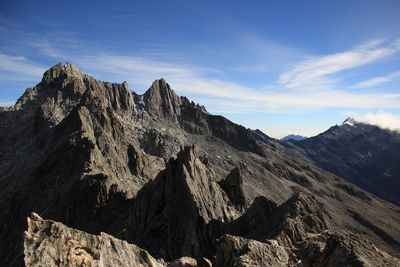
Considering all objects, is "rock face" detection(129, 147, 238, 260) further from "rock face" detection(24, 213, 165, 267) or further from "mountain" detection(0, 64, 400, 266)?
"rock face" detection(24, 213, 165, 267)

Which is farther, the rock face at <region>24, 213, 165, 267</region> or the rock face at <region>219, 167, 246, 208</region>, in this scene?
the rock face at <region>219, 167, 246, 208</region>

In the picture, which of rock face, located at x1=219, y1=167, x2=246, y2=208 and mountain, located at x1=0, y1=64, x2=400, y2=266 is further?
rock face, located at x1=219, y1=167, x2=246, y2=208

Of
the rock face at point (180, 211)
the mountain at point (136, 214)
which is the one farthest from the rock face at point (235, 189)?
the rock face at point (180, 211)

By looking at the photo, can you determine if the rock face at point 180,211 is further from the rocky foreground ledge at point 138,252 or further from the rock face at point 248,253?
the rocky foreground ledge at point 138,252

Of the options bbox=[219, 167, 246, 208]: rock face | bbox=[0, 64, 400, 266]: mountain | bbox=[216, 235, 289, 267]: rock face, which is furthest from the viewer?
bbox=[219, 167, 246, 208]: rock face

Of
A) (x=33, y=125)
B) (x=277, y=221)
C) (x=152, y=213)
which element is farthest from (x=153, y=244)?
(x=33, y=125)

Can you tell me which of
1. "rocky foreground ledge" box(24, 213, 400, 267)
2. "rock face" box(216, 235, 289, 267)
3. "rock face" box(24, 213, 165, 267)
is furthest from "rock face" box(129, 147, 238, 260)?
"rock face" box(24, 213, 165, 267)

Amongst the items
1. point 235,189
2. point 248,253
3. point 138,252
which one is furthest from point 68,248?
point 235,189

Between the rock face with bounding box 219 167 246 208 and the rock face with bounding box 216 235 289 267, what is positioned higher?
the rock face with bounding box 219 167 246 208

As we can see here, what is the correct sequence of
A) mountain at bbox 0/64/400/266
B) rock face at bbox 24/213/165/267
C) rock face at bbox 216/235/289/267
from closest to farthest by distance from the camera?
rock face at bbox 24/213/165/267 → mountain at bbox 0/64/400/266 → rock face at bbox 216/235/289/267

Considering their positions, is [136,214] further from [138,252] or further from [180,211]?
[138,252]

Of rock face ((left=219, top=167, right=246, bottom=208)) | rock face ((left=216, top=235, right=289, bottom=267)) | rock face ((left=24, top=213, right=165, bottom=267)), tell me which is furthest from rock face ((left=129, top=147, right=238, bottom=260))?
rock face ((left=24, top=213, right=165, bottom=267))

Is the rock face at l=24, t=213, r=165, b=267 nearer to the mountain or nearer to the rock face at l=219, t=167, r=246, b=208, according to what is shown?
the mountain

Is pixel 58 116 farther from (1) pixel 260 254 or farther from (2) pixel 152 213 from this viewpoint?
(1) pixel 260 254
